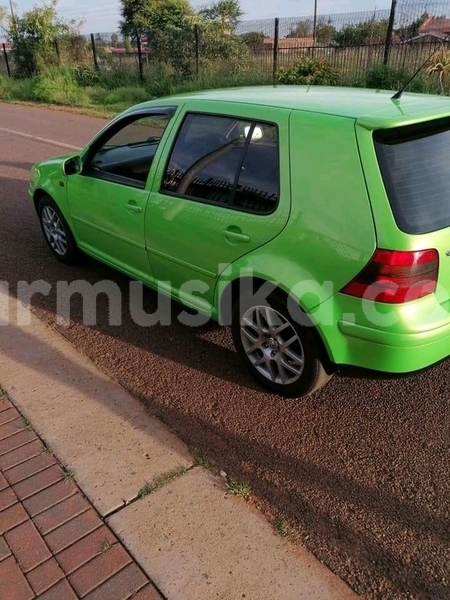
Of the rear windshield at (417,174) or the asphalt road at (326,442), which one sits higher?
the rear windshield at (417,174)

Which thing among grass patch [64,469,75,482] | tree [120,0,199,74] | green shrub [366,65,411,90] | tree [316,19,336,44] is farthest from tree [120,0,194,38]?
grass patch [64,469,75,482]

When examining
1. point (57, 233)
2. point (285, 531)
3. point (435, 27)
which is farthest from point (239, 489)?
point (435, 27)

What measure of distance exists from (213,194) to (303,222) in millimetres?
740

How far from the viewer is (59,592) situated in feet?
6.89

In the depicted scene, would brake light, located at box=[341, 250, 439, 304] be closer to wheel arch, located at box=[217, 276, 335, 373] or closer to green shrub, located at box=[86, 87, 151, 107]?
wheel arch, located at box=[217, 276, 335, 373]

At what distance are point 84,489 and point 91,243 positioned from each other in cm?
245

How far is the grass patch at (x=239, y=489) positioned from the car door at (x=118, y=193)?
1.82 metres

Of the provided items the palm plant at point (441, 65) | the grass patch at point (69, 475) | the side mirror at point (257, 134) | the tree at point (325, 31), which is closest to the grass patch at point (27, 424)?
the grass patch at point (69, 475)

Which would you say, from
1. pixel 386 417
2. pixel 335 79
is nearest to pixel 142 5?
pixel 335 79

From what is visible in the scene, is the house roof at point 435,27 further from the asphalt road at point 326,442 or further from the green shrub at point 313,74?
the asphalt road at point 326,442

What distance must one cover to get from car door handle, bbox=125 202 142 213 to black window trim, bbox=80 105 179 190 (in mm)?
123

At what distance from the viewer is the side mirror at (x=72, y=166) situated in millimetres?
4363

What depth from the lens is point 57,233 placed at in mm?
5090

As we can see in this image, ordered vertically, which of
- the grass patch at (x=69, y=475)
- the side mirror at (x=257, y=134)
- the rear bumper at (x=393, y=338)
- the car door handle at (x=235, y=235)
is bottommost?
the grass patch at (x=69, y=475)
